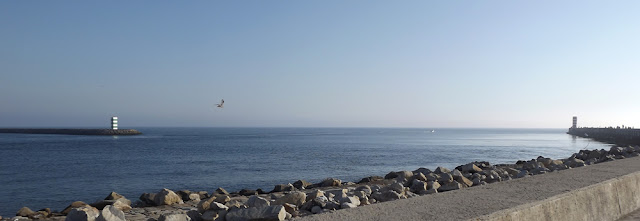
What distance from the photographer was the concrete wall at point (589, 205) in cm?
403

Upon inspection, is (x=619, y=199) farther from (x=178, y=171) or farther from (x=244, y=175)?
(x=178, y=171)

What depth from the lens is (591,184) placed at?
5.33 metres

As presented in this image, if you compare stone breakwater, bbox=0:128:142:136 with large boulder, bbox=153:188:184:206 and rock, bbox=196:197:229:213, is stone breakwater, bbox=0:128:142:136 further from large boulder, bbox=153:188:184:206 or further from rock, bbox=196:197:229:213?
rock, bbox=196:197:229:213

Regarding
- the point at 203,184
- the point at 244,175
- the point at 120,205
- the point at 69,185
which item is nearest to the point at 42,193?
the point at 69,185

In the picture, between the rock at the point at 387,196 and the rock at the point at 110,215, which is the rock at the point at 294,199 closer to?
the rock at the point at 387,196

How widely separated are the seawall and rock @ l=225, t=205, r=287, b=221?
0.49 m

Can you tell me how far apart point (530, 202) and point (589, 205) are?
1.16 meters

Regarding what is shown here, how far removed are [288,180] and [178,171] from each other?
729 cm

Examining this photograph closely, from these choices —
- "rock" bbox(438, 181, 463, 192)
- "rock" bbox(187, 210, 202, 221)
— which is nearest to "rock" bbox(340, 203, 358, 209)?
"rock" bbox(187, 210, 202, 221)

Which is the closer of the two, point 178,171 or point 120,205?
point 120,205

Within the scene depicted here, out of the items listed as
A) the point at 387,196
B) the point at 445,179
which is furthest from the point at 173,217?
the point at 445,179

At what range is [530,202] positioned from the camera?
14.0 ft

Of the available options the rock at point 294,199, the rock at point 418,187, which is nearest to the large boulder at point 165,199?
the rock at point 294,199

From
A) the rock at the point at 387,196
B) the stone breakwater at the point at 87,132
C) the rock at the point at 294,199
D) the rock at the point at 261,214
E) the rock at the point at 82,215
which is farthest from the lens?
the stone breakwater at the point at 87,132
